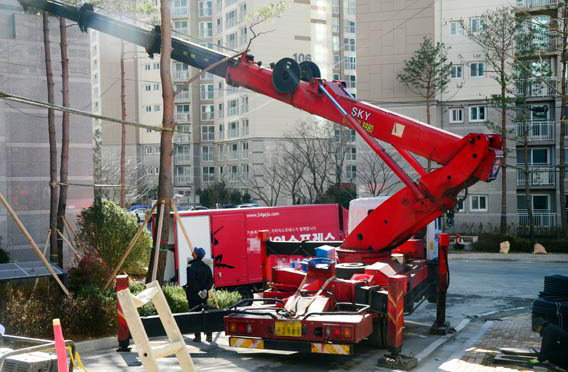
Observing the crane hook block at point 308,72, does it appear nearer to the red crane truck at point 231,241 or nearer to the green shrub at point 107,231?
the red crane truck at point 231,241

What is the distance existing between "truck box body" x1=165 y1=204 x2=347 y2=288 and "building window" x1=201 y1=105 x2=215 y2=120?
48511 mm

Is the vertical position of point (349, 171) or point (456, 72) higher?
point (456, 72)

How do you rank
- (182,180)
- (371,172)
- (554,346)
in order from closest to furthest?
(554,346), (371,172), (182,180)

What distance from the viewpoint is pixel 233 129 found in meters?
59.7

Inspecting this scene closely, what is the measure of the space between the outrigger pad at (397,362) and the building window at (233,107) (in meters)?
49.4

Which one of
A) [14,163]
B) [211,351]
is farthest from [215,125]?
[211,351]

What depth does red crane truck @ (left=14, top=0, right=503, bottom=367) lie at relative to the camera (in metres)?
9.86

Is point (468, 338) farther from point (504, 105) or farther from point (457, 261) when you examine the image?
point (504, 105)

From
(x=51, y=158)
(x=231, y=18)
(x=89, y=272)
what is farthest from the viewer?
(x=231, y=18)

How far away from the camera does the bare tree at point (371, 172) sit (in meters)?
38.8

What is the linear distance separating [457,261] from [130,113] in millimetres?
44854

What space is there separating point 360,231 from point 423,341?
7.67 feet

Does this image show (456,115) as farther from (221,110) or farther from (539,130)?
(221,110)

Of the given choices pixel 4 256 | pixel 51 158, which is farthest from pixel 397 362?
pixel 4 256
